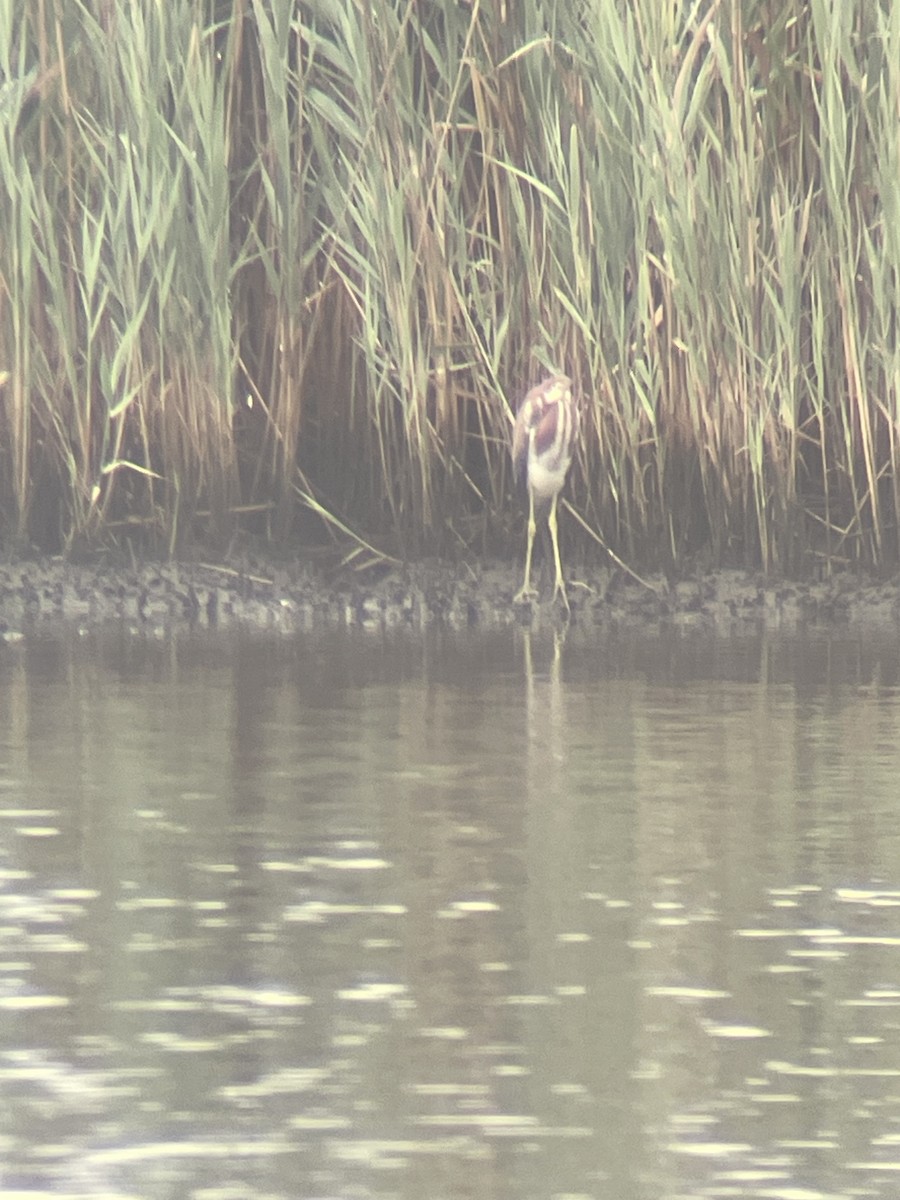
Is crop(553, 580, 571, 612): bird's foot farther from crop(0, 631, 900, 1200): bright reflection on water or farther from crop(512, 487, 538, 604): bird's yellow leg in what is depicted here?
crop(0, 631, 900, 1200): bright reflection on water

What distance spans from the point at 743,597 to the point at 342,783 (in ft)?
13.9

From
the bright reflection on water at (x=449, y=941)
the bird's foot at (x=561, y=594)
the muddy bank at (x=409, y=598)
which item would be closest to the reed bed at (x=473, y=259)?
the muddy bank at (x=409, y=598)

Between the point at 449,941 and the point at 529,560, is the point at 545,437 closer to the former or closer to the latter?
the point at 529,560

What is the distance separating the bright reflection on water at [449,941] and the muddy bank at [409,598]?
219 cm

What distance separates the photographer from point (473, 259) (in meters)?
10.9

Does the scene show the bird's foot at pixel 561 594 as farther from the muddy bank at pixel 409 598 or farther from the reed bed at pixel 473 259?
the reed bed at pixel 473 259

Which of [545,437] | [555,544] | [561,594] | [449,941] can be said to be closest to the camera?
[449,941]

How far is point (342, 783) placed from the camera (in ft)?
22.2

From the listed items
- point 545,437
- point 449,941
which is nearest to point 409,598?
point 545,437

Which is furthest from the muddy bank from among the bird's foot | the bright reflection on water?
the bright reflection on water

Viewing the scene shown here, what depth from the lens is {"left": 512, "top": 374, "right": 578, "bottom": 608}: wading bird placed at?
10.1 metres

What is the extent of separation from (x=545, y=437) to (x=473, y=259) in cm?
106

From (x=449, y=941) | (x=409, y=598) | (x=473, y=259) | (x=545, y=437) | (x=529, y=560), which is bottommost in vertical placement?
(x=449, y=941)

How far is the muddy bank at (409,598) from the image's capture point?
1080 centimetres
